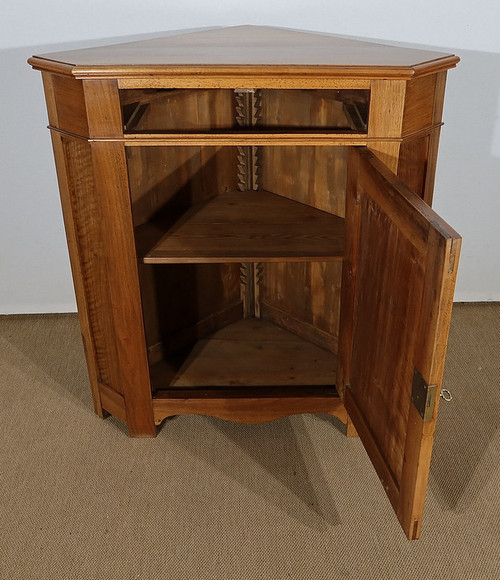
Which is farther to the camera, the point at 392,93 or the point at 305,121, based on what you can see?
the point at 305,121

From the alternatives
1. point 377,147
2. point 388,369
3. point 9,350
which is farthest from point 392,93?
point 9,350

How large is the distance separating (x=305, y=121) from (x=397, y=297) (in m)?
0.96

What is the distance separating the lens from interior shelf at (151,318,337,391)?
2227mm

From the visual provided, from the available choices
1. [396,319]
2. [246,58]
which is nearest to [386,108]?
[246,58]

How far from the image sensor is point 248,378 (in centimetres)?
224

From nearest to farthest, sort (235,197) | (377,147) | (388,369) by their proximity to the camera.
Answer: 1. (388,369)
2. (377,147)
3. (235,197)

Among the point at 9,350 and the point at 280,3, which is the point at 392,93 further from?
the point at 9,350

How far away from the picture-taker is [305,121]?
2215 millimetres

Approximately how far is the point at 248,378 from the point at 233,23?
54.4 inches

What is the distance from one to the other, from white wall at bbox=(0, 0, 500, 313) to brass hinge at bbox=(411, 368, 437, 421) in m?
1.62

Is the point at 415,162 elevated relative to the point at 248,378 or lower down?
elevated

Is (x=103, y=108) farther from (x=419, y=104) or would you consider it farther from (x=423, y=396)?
(x=423, y=396)

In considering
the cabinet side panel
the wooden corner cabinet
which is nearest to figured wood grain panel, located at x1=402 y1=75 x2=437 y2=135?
the wooden corner cabinet

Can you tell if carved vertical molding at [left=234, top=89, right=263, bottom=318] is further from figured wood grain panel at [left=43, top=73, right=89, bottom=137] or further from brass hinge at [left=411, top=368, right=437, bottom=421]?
brass hinge at [left=411, top=368, right=437, bottom=421]
